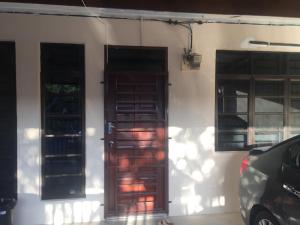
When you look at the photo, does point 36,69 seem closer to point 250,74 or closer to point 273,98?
point 250,74

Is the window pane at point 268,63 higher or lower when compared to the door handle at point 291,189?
higher

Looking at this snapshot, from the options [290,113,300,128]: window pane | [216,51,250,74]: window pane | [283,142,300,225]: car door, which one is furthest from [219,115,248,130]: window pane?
[283,142,300,225]: car door

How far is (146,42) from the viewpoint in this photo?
518 cm

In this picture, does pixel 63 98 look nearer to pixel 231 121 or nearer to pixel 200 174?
pixel 200 174

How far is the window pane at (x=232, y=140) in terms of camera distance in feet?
18.1

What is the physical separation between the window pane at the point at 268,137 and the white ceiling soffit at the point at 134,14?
1.60m

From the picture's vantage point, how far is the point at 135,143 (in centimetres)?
521

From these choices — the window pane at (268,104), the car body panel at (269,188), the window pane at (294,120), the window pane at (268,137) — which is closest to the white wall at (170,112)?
the window pane at (268,137)

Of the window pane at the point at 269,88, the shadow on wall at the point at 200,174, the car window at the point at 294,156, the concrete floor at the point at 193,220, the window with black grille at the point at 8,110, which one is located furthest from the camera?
the window pane at the point at 269,88

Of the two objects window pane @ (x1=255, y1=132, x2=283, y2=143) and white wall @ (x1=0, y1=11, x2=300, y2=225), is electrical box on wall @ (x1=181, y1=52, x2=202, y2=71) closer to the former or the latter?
white wall @ (x1=0, y1=11, x2=300, y2=225)

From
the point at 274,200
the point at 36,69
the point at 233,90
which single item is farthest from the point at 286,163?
the point at 36,69

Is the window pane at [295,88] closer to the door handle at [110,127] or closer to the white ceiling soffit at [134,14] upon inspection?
the white ceiling soffit at [134,14]

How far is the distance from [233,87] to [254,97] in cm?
35

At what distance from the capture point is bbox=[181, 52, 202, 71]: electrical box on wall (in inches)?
203
